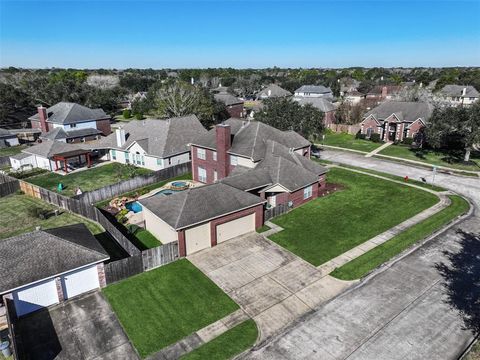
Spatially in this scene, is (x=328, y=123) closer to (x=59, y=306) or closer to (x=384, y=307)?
(x=384, y=307)

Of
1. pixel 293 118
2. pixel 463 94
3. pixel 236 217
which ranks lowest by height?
pixel 236 217

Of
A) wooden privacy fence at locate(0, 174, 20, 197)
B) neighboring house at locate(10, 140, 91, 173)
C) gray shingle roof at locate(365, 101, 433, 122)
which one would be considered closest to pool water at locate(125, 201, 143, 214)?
wooden privacy fence at locate(0, 174, 20, 197)

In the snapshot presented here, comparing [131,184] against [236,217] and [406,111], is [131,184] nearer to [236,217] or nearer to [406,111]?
[236,217]

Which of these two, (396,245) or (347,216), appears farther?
(347,216)

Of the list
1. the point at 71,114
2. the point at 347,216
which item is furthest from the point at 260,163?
the point at 71,114

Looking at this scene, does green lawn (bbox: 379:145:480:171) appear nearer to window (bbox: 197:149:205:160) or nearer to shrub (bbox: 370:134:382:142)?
shrub (bbox: 370:134:382:142)

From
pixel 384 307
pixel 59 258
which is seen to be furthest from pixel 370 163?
pixel 59 258
